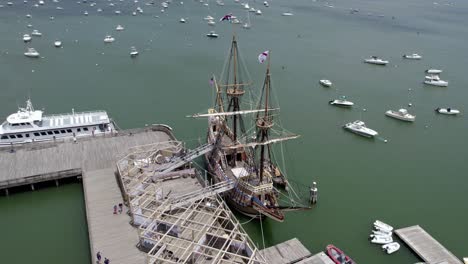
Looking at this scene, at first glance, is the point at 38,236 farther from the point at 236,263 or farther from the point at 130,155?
the point at 236,263

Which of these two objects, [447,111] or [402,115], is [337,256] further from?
[447,111]

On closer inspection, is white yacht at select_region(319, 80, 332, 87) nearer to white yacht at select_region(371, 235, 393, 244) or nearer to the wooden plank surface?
white yacht at select_region(371, 235, 393, 244)

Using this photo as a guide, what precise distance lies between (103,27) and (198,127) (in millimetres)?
96232

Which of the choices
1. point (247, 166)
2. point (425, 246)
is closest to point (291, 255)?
point (247, 166)

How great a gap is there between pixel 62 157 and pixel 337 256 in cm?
3629

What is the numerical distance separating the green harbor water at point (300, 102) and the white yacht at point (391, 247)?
563 millimetres

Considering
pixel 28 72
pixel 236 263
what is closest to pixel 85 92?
pixel 28 72

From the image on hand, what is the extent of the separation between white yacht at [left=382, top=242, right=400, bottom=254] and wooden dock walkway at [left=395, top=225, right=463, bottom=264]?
131 cm

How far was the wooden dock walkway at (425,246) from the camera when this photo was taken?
3553 cm

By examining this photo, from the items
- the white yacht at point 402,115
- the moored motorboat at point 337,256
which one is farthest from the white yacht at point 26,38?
the moored motorboat at point 337,256

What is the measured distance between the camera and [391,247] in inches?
1469

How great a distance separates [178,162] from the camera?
1695 inches

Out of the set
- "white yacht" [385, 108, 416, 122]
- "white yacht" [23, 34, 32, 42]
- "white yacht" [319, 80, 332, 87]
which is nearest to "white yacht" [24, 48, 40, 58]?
"white yacht" [23, 34, 32, 42]

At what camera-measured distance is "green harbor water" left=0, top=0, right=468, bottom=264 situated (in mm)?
40406
